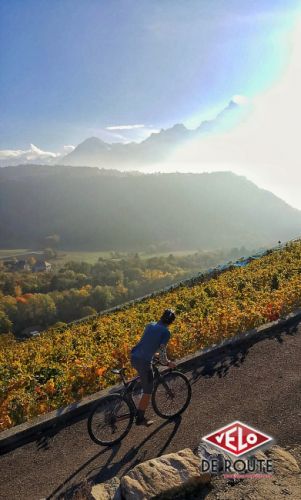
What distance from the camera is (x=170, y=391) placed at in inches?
297

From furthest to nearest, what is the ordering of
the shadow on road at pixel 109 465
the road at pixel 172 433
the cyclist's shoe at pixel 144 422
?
the cyclist's shoe at pixel 144 422, the road at pixel 172 433, the shadow on road at pixel 109 465

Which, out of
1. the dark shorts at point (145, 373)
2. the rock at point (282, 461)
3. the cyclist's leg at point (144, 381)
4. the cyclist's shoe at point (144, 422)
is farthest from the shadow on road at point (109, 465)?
the rock at point (282, 461)

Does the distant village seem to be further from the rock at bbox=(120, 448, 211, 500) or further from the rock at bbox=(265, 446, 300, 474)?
the rock at bbox=(265, 446, 300, 474)

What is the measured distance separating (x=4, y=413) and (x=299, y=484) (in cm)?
586

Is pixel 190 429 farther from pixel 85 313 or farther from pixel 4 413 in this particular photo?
pixel 85 313

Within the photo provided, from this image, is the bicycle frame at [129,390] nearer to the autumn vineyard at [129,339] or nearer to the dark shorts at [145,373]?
the dark shorts at [145,373]

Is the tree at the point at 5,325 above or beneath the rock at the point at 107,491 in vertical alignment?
beneath

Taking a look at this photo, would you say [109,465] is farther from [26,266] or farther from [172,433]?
[26,266]

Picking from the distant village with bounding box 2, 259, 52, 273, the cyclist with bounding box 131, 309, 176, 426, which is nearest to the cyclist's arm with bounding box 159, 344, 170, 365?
the cyclist with bounding box 131, 309, 176, 426

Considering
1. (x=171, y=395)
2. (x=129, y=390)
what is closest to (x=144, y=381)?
(x=129, y=390)

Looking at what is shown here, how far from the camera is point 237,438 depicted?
6.82m

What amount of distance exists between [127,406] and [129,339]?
17.9ft

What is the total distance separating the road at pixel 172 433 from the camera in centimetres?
636

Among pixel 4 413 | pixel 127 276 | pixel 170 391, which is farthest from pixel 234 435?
pixel 127 276
